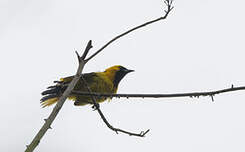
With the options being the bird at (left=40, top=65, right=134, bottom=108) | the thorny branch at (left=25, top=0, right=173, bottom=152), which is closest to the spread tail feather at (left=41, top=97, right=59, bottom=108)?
the bird at (left=40, top=65, right=134, bottom=108)

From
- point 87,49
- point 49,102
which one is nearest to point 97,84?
point 49,102

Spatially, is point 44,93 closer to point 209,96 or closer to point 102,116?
point 102,116

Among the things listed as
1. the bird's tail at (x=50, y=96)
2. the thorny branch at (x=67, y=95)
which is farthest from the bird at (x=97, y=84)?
the thorny branch at (x=67, y=95)

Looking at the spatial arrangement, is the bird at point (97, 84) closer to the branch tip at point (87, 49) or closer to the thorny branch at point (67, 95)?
the thorny branch at point (67, 95)

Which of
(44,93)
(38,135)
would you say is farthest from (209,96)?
(44,93)

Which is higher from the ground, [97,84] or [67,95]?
[67,95]

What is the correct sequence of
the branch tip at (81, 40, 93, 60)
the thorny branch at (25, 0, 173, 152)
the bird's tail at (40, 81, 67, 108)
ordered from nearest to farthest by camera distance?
the thorny branch at (25, 0, 173, 152), the branch tip at (81, 40, 93, 60), the bird's tail at (40, 81, 67, 108)

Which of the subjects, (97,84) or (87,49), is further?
(97,84)

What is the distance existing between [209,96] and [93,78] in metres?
6.59

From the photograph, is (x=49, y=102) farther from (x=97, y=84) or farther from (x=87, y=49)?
(x=87, y=49)

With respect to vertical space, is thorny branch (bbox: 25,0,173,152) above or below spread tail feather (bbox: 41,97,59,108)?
above

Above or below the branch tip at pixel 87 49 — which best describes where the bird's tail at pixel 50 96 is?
below

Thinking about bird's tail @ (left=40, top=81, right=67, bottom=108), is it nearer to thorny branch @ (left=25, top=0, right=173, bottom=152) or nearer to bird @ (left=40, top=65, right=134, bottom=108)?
bird @ (left=40, top=65, right=134, bottom=108)

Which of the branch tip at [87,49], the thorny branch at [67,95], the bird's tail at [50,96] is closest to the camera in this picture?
the thorny branch at [67,95]
